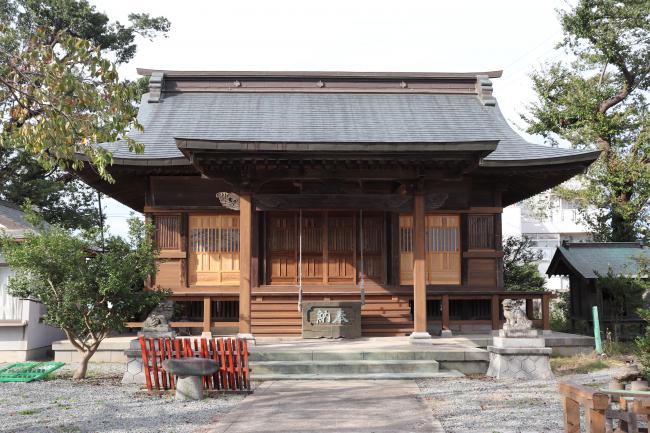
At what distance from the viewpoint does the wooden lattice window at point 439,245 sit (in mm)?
15383

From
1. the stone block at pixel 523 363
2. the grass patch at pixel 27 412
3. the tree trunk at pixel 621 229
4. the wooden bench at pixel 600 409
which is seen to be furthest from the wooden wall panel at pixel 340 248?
the tree trunk at pixel 621 229

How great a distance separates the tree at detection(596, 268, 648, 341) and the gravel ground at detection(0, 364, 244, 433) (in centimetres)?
1055

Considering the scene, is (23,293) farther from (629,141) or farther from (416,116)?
(629,141)

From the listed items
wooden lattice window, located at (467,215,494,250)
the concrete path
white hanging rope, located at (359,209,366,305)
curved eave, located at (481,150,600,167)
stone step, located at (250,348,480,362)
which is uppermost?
curved eave, located at (481,150,600,167)

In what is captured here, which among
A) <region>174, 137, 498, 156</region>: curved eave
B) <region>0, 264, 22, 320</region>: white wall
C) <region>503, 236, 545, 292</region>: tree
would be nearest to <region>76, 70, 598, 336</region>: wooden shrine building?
<region>174, 137, 498, 156</region>: curved eave

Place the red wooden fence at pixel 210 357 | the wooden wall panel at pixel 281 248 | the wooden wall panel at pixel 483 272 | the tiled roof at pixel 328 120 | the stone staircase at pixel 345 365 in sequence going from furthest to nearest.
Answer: the wooden wall panel at pixel 483 272
the wooden wall panel at pixel 281 248
the tiled roof at pixel 328 120
the stone staircase at pixel 345 365
the red wooden fence at pixel 210 357

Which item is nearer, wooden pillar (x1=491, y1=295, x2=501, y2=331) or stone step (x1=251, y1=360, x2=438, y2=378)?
stone step (x1=251, y1=360, x2=438, y2=378)

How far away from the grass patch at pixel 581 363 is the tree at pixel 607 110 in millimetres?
7892

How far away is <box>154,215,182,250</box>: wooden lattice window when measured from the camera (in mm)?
15203

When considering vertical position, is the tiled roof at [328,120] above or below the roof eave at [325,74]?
below

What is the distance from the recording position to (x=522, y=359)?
11234 millimetres

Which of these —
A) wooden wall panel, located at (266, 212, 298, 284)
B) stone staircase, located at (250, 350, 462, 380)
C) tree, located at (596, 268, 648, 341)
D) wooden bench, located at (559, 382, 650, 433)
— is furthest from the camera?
tree, located at (596, 268, 648, 341)

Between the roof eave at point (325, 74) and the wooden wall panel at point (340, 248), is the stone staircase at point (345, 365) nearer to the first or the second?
the wooden wall panel at point (340, 248)

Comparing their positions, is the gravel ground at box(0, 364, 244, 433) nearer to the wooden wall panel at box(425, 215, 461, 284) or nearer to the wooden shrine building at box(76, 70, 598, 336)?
the wooden shrine building at box(76, 70, 598, 336)
